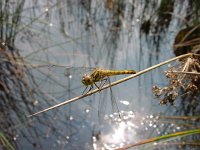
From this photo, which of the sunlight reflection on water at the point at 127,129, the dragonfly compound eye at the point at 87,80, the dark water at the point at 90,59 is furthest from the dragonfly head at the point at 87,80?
the sunlight reflection on water at the point at 127,129

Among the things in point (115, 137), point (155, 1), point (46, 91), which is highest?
point (155, 1)

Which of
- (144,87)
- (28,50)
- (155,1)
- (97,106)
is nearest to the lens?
(97,106)

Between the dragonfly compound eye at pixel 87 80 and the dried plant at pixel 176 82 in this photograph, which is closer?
the dried plant at pixel 176 82

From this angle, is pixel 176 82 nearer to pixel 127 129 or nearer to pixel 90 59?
pixel 127 129

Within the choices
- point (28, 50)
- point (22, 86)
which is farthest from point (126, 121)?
point (28, 50)

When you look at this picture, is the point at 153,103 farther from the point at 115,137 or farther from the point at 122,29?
the point at 122,29

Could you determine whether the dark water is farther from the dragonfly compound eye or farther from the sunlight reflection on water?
the dragonfly compound eye

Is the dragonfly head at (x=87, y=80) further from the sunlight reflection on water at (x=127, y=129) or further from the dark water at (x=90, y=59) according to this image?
the sunlight reflection on water at (x=127, y=129)

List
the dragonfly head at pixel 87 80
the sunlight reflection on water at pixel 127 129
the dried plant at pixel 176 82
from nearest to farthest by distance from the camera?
the dried plant at pixel 176 82
the dragonfly head at pixel 87 80
the sunlight reflection on water at pixel 127 129
